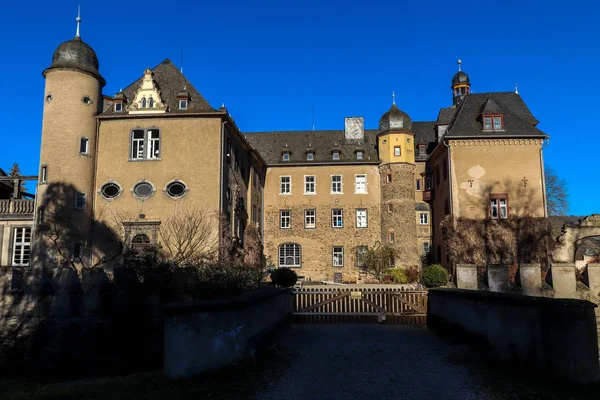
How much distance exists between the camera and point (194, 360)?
7543mm

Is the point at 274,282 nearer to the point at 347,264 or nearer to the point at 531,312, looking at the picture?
the point at 531,312

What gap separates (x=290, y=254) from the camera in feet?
120

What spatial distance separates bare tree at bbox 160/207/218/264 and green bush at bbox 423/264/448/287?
36.6 feet

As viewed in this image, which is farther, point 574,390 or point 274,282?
point 274,282

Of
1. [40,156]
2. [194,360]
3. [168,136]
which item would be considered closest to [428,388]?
[194,360]

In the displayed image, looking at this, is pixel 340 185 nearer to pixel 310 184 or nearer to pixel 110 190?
pixel 310 184

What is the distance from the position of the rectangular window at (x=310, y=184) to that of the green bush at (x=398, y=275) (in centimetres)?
851

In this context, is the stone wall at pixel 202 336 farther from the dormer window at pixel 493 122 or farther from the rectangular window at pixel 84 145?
the dormer window at pixel 493 122

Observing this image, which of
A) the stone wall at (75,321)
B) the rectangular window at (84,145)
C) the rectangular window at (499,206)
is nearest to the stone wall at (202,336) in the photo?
the stone wall at (75,321)

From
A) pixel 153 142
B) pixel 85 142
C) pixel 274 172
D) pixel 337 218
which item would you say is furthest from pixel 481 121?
pixel 85 142

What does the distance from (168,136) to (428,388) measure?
21.3 meters

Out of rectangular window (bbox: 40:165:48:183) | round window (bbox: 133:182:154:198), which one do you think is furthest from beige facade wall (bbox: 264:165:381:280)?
rectangular window (bbox: 40:165:48:183)

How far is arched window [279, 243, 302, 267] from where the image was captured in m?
36.4

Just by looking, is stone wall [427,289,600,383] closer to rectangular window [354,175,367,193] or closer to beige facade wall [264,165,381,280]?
beige facade wall [264,165,381,280]
